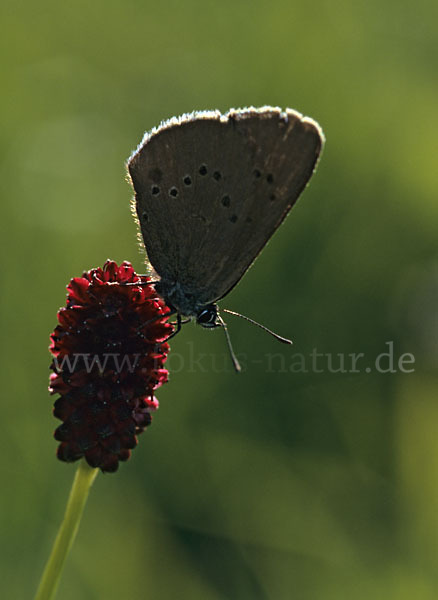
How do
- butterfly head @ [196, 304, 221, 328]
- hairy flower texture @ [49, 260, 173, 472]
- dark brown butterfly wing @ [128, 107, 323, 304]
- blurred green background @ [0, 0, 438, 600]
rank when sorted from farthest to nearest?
1. blurred green background @ [0, 0, 438, 600]
2. butterfly head @ [196, 304, 221, 328]
3. dark brown butterfly wing @ [128, 107, 323, 304]
4. hairy flower texture @ [49, 260, 173, 472]

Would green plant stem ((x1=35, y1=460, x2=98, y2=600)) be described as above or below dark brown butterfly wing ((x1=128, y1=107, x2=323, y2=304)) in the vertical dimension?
below

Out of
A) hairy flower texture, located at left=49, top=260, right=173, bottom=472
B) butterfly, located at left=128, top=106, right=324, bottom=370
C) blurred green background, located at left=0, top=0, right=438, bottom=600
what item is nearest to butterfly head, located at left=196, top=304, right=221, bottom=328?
butterfly, located at left=128, top=106, right=324, bottom=370

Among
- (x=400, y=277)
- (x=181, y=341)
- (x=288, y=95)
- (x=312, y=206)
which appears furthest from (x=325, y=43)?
(x=181, y=341)

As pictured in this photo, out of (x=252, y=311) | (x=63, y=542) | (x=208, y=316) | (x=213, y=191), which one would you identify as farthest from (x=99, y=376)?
(x=252, y=311)

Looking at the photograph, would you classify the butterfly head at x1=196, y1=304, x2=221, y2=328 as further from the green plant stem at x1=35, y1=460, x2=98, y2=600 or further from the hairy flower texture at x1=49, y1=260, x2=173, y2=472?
the green plant stem at x1=35, y1=460, x2=98, y2=600

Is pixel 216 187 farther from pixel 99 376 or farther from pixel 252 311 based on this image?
pixel 252 311

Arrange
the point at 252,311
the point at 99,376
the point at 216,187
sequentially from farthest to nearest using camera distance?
1. the point at 252,311
2. the point at 216,187
3. the point at 99,376
